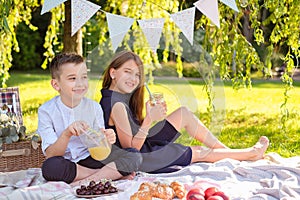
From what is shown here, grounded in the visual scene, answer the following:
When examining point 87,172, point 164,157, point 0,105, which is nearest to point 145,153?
point 164,157

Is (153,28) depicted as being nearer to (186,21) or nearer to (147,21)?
(147,21)

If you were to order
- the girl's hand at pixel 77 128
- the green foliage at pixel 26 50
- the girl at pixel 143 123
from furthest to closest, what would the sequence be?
the green foliage at pixel 26 50 → the girl at pixel 143 123 → the girl's hand at pixel 77 128

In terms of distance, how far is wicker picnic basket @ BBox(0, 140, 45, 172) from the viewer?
255 cm

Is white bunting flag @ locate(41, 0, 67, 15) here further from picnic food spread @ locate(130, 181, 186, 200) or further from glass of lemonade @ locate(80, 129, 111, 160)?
picnic food spread @ locate(130, 181, 186, 200)

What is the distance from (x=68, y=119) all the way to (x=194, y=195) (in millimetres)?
643

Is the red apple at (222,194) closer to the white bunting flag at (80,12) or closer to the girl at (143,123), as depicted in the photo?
the girl at (143,123)

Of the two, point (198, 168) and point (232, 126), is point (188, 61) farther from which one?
point (232, 126)

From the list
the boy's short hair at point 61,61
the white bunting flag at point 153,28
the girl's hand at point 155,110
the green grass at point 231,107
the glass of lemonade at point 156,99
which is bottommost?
the green grass at point 231,107

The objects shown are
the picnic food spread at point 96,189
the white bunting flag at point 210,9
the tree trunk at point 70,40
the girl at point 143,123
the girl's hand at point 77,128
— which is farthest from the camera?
the tree trunk at point 70,40

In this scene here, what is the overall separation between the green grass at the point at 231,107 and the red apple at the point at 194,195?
642 millimetres

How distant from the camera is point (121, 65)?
2.46 meters

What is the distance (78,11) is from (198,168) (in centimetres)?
82

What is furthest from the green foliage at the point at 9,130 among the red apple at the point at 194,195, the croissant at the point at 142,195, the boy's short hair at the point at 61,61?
the red apple at the point at 194,195

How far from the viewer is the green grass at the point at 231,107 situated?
102 inches
